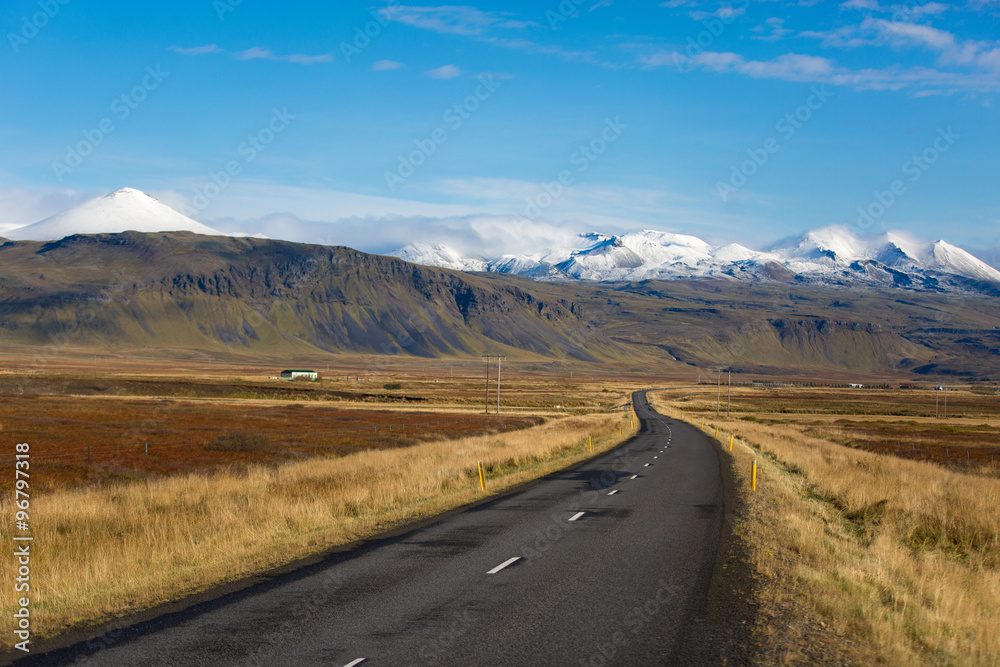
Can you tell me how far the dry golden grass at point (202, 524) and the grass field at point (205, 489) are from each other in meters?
0.05

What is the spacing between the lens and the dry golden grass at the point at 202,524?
10.9 meters

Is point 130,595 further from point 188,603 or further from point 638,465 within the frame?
point 638,465

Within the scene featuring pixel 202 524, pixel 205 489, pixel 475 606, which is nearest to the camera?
pixel 475 606

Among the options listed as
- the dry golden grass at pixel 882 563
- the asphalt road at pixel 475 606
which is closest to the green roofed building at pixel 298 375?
the dry golden grass at pixel 882 563

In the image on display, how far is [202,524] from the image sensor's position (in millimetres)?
16422

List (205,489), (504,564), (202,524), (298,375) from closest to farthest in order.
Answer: (504,564) → (202,524) → (205,489) → (298,375)

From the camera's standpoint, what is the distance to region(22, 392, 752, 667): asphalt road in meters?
8.12

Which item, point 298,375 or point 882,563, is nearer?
point 882,563

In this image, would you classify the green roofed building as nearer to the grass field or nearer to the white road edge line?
the grass field

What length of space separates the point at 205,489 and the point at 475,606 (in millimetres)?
15106

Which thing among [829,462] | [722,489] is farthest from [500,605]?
[829,462]

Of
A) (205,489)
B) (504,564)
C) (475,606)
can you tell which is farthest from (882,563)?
(205,489)

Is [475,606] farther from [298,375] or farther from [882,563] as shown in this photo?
[298,375]

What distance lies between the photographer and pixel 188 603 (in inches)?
404
